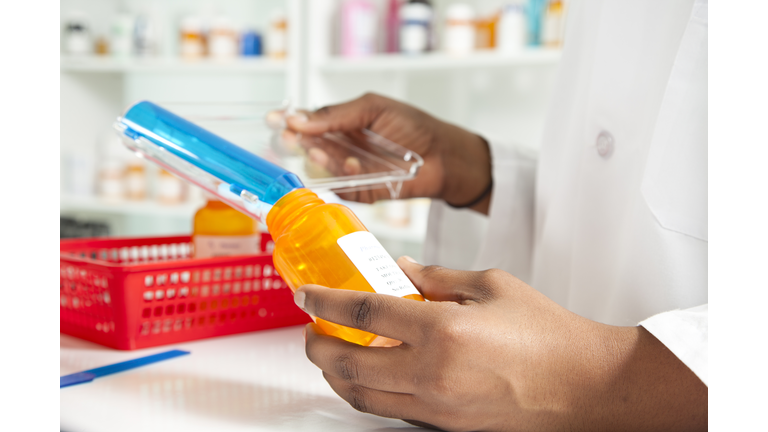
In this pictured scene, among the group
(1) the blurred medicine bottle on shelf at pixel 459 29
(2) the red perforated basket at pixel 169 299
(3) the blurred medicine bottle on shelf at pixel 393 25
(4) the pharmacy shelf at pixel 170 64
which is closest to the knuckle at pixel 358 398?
(2) the red perforated basket at pixel 169 299

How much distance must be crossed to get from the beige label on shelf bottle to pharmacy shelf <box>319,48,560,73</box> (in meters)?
0.98

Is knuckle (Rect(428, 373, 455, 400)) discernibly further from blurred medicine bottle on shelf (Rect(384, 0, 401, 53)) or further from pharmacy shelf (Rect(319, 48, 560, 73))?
blurred medicine bottle on shelf (Rect(384, 0, 401, 53))

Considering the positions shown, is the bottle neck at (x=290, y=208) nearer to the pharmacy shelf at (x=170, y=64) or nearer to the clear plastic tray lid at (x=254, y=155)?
the clear plastic tray lid at (x=254, y=155)

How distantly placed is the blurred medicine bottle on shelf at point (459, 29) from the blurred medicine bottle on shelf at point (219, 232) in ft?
3.37

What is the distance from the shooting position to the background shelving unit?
162cm

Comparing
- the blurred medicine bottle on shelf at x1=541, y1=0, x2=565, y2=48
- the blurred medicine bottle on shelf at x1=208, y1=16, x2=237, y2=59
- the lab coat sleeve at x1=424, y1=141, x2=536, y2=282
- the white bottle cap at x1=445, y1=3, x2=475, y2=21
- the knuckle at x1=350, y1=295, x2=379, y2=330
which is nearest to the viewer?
the knuckle at x1=350, y1=295, x2=379, y2=330

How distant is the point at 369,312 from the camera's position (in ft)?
1.09

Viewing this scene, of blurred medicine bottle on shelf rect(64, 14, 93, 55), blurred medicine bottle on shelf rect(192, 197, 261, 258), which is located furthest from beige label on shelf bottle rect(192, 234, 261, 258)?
blurred medicine bottle on shelf rect(64, 14, 93, 55)

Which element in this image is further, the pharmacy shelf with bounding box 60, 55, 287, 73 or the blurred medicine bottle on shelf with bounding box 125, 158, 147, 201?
the blurred medicine bottle on shelf with bounding box 125, 158, 147, 201

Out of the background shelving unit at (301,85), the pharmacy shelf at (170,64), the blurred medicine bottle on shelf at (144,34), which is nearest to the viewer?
the background shelving unit at (301,85)

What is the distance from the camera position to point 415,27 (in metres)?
1.58

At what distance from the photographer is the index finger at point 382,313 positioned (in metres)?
0.33

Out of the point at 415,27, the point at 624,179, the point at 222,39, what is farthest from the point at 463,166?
the point at 222,39
